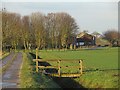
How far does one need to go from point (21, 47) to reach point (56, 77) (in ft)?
292

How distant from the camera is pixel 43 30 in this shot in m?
112

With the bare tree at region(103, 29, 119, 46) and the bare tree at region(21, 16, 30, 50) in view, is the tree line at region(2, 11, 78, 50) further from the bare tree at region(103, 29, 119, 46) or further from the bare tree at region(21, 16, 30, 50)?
the bare tree at region(103, 29, 119, 46)

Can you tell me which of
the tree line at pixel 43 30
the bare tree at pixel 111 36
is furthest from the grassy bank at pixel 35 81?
the bare tree at pixel 111 36

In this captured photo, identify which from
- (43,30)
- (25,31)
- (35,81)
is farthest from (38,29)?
(35,81)

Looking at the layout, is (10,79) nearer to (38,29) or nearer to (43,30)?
(38,29)

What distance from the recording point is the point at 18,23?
108500 millimetres

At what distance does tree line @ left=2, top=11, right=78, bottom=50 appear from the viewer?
4266 inches

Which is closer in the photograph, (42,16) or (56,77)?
(56,77)

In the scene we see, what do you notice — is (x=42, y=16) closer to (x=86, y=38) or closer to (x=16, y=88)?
(x=86, y=38)

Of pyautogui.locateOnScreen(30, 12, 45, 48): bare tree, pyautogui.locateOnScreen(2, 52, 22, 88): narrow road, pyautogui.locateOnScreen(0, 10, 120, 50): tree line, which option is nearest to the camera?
pyautogui.locateOnScreen(2, 52, 22, 88): narrow road

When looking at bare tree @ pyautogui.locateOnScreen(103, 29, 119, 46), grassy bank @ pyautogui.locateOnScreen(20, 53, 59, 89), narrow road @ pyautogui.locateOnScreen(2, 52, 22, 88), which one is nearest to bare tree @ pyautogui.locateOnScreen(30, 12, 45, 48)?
bare tree @ pyautogui.locateOnScreen(103, 29, 119, 46)

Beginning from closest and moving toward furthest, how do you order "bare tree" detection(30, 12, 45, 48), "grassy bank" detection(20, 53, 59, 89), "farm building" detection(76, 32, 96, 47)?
1. "grassy bank" detection(20, 53, 59, 89)
2. "bare tree" detection(30, 12, 45, 48)
3. "farm building" detection(76, 32, 96, 47)

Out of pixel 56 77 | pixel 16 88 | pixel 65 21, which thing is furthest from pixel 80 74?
pixel 65 21

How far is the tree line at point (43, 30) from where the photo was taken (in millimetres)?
108369
